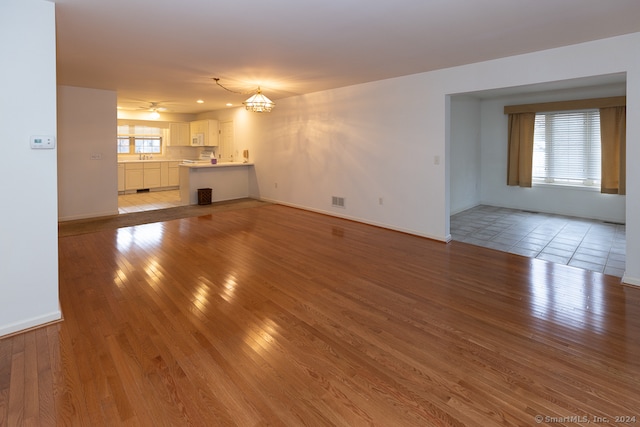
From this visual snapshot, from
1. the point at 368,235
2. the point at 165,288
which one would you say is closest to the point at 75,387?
the point at 165,288

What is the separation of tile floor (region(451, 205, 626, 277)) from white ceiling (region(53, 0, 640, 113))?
99.5 inches

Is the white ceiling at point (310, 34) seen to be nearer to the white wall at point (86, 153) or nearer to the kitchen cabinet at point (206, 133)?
the white wall at point (86, 153)

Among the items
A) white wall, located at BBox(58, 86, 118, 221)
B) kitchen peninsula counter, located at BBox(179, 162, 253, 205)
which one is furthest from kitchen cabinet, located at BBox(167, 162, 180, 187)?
white wall, located at BBox(58, 86, 118, 221)

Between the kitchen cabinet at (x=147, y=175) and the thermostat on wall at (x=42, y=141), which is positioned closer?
the thermostat on wall at (x=42, y=141)

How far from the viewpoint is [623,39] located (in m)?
3.37

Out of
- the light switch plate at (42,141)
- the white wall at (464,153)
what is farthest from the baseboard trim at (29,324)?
the white wall at (464,153)

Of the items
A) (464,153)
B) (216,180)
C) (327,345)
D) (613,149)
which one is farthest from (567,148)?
(216,180)

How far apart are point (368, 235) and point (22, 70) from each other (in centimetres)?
442

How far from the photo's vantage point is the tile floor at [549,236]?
4266 mm

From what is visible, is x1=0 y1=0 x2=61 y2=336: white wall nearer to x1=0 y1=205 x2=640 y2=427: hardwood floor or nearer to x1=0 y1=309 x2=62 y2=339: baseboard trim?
x1=0 y1=309 x2=62 y2=339: baseboard trim

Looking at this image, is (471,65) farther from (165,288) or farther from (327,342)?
(165,288)

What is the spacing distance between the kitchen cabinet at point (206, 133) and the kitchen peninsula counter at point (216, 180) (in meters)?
1.94

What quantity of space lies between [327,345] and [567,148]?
7037 mm

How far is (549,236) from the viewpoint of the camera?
533 cm
